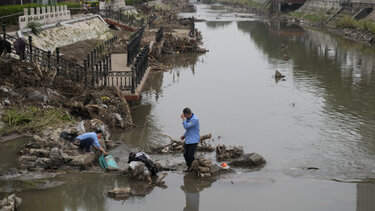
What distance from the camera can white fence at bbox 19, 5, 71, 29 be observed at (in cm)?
2807

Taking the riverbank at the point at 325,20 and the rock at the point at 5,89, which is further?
the riverbank at the point at 325,20

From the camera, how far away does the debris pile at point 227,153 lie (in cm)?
1483

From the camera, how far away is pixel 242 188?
41.4 feet

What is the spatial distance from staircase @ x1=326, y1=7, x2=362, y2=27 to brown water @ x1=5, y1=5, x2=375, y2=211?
27.8 meters

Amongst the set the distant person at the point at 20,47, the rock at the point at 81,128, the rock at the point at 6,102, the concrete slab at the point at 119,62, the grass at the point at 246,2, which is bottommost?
the rock at the point at 81,128

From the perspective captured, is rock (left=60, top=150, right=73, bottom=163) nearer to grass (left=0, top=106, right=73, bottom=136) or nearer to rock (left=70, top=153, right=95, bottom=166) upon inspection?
rock (left=70, top=153, right=95, bottom=166)

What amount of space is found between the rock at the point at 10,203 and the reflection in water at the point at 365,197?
25.0ft

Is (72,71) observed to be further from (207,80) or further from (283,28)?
(283,28)

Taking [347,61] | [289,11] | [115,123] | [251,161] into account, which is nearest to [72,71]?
[115,123]

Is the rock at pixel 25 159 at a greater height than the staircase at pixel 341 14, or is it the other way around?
the staircase at pixel 341 14

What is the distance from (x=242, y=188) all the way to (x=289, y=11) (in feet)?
281

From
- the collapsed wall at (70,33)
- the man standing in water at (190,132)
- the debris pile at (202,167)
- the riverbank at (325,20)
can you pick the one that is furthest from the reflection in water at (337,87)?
the collapsed wall at (70,33)

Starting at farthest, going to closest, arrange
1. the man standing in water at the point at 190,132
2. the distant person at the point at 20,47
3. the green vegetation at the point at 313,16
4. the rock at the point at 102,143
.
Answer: the green vegetation at the point at 313,16, the distant person at the point at 20,47, the rock at the point at 102,143, the man standing in water at the point at 190,132

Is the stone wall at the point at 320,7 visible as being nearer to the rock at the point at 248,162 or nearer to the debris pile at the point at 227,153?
the debris pile at the point at 227,153
